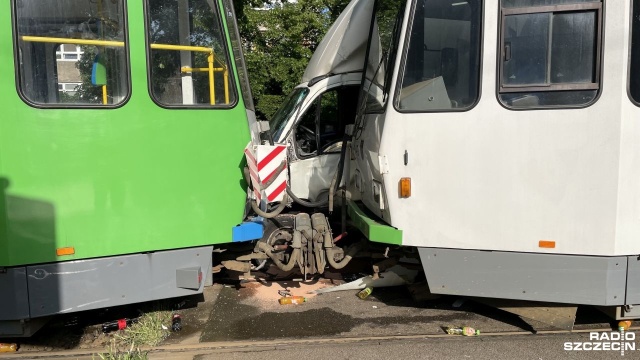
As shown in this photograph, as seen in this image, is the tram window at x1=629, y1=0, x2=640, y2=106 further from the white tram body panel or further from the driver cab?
the driver cab

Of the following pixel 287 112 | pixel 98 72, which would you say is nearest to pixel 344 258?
pixel 287 112

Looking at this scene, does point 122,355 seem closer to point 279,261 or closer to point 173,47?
point 279,261

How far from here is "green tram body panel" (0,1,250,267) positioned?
3.86 metres

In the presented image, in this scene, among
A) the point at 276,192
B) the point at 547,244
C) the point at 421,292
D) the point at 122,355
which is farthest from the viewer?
the point at 421,292

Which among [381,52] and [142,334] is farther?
[381,52]


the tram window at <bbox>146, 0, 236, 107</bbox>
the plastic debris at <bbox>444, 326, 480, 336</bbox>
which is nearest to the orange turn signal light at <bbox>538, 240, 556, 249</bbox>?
the plastic debris at <bbox>444, 326, 480, 336</bbox>

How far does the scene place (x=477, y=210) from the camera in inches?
170

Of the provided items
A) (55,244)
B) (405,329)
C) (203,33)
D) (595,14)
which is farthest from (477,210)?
(55,244)

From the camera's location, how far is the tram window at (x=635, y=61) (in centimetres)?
398

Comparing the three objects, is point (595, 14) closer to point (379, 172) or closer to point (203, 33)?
point (379, 172)

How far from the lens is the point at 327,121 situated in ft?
23.4

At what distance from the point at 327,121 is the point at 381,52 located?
1.86 meters

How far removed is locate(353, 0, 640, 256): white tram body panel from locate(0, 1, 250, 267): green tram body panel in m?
1.53

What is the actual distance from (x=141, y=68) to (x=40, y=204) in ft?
4.34
